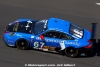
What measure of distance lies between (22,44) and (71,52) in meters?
2.26

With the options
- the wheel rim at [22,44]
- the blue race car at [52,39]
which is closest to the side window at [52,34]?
the blue race car at [52,39]

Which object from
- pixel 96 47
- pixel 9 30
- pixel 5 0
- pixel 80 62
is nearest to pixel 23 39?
pixel 9 30

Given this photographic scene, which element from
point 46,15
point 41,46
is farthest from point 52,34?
point 46,15

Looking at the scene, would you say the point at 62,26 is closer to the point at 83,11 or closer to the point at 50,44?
the point at 50,44

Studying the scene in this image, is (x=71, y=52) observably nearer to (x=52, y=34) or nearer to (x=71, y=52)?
(x=71, y=52)

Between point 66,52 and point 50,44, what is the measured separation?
0.82m

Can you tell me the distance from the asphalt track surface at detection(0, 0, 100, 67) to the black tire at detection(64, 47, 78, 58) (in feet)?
0.57

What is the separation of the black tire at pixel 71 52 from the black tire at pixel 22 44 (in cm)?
180

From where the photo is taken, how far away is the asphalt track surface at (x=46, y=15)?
12148 millimetres

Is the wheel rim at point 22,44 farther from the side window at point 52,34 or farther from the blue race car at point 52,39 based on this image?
the side window at point 52,34

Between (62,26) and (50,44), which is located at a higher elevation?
(62,26)

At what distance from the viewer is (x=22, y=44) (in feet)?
41.0

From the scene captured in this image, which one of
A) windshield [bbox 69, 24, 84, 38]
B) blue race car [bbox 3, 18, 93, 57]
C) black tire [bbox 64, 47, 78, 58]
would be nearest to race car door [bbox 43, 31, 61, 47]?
blue race car [bbox 3, 18, 93, 57]

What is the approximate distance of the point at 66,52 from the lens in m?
12.4
